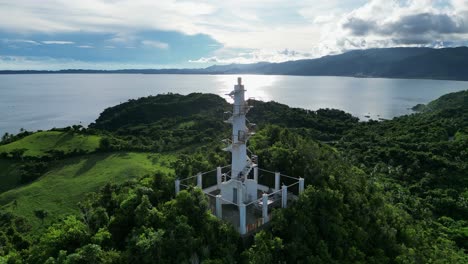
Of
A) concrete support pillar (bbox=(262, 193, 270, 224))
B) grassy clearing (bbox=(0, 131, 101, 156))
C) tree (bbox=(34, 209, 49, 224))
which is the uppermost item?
concrete support pillar (bbox=(262, 193, 270, 224))

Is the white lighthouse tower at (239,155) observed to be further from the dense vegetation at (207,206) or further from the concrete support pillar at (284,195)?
the dense vegetation at (207,206)

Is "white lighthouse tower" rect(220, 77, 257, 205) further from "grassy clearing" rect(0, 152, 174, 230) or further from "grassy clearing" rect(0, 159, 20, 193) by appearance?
"grassy clearing" rect(0, 159, 20, 193)

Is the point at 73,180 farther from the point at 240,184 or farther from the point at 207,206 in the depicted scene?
the point at 207,206

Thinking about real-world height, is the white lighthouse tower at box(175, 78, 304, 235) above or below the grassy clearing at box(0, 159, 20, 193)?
above

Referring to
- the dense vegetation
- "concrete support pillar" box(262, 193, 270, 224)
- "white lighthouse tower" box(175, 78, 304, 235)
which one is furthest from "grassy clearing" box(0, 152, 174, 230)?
"concrete support pillar" box(262, 193, 270, 224)

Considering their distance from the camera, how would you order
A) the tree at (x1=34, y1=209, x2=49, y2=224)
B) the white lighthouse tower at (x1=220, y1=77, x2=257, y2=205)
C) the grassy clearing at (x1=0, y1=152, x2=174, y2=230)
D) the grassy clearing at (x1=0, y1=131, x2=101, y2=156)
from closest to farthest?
the white lighthouse tower at (x1=220, y1=77, x2=257, y2=205), the tree at (x1=34, y1=209, x2=49, y2=224), the grassy clearing at (x1=0, y1=152, x2=174, y2=230), the grassy clearing at (x1=0, y1=131, x2=101, y2=156)
